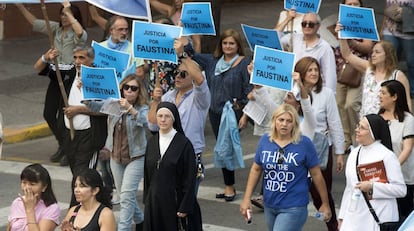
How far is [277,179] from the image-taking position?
386 inches

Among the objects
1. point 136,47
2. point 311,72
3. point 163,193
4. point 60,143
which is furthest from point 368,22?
point 60,143

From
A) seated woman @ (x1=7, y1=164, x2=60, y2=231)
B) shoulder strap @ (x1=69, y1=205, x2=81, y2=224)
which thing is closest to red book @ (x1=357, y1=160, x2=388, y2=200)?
shoulder strap @ (x1=69, y1=205, x2=81, y2=224)

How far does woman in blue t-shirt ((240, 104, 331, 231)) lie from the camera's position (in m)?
9.79

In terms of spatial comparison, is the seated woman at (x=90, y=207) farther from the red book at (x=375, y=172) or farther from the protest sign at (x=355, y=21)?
the protest sign at (x=355, y=21)

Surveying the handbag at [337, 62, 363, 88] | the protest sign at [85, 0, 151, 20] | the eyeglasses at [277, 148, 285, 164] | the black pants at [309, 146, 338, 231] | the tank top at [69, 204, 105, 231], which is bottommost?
the black pants at [309, 146, 338, 231]

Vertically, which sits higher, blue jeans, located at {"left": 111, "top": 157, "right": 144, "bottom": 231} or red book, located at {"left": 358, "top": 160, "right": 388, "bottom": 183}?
red book, located at {"left": 358, "top": 160, "right": 388, "bottom": 183}

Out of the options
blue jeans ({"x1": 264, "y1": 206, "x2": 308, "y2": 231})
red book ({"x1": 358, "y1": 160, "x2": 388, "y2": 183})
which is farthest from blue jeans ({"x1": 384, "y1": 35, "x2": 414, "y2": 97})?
red book ({"x1": 358, "y1": 160, "x2": 388, "y2": 183})

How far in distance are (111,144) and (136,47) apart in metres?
0.96

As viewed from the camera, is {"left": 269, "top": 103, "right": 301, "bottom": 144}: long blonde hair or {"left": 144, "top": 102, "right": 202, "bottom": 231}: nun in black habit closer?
{"left": 269, "top": 103, "right": 301, "bottom": 144}: long blonde hair

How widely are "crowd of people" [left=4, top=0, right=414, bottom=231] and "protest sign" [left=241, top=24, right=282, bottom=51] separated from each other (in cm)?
36

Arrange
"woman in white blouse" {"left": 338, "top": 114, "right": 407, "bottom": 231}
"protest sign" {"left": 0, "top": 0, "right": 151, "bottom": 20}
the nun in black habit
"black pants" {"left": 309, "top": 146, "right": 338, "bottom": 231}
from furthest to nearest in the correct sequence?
"protest sign" {"left": 0, "top": 0, "right": 151, "bottom": 20}, "black pants" {"left": 309, "top": 146, "right": 338, "bottom": 231}, the nun in black habit, "woman in white blouse" {"left": 338, "top": 114, "right": 407, "bottom": 231}

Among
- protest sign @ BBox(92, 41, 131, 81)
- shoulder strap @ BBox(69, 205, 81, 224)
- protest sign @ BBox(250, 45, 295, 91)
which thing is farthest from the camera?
protest sign @ BBox(92, 41, 131, 81)

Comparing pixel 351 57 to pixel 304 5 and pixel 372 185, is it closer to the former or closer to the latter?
pixel 304 5

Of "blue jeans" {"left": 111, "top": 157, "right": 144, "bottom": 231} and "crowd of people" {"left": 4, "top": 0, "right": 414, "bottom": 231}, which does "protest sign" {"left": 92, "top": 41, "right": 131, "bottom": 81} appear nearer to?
"crowd of people" {"left": 4, "top": 0, "right": 414, "bottom": 231}
